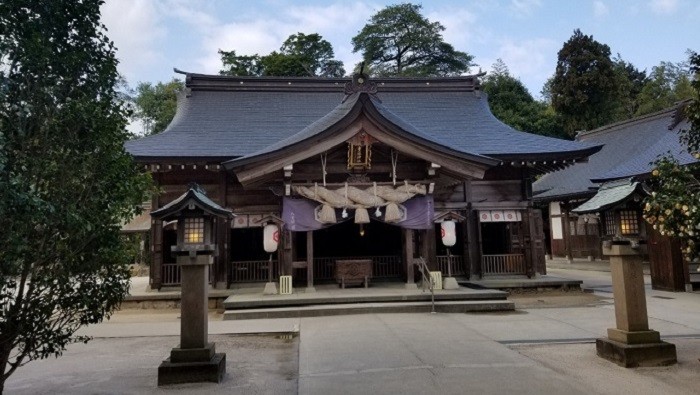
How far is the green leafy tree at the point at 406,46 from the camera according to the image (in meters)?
45.4

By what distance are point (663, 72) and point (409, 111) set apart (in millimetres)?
40908

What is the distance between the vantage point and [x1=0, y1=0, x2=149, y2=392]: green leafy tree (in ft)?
12.8

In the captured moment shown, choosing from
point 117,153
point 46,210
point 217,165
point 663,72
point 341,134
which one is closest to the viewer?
point 46,210

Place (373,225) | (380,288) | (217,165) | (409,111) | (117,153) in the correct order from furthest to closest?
(409,111)
(373,225)
(217,165)
(380,288)
(117,153)

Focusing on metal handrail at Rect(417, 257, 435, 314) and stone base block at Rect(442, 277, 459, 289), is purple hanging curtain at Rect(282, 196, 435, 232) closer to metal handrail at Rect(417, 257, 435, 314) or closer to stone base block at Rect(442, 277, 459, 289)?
metal handrail at Rect(417, 257, 435, 314)

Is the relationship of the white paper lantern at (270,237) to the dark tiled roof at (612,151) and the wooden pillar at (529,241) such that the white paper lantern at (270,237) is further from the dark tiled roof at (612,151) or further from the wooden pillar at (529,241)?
the dark tiled roof at (612,151)

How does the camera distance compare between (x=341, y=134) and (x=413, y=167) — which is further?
(x=413, y=167)

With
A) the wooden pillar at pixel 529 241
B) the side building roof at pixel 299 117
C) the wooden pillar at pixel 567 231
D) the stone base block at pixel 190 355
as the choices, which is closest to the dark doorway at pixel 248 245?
the side building roof at pixel 299 117

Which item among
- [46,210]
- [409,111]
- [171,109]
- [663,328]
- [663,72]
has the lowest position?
[663,328]

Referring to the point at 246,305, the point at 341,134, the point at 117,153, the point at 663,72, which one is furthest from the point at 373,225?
the point at 663,72

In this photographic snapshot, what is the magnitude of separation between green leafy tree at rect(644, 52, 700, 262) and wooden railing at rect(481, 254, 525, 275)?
30.6 feet

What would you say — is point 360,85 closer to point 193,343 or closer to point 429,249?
point 429,249

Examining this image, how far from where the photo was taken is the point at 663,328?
817cm

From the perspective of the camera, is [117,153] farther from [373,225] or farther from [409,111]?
[409,111]
